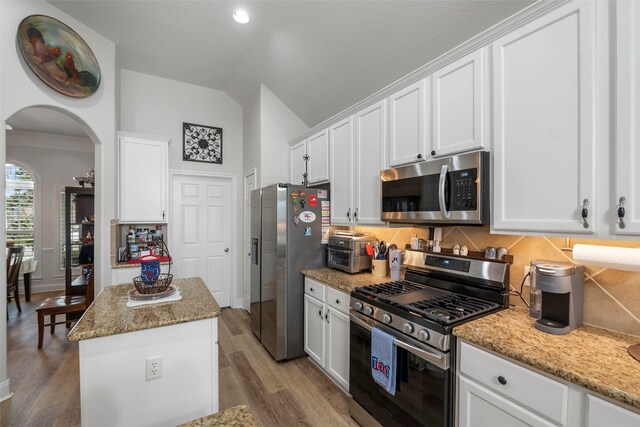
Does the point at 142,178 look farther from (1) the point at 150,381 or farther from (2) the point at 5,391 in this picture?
(1) the point at 150,381

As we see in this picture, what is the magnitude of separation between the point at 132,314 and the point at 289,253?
→ 1501mm

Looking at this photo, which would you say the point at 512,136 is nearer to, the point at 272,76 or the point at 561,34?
the point at 561,34

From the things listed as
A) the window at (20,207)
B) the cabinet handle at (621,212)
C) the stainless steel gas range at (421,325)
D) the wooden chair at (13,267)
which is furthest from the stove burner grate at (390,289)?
the window at (20,207)

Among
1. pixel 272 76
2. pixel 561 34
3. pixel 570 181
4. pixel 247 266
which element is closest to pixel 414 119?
pixel 561 34

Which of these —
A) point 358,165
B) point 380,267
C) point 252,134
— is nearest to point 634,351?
point 380,267

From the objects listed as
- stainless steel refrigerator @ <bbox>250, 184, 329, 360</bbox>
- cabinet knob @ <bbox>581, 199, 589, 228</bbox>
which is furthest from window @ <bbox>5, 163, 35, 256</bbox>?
cabinet knob @ <bbox>581, 199, 589, 228</bbox>

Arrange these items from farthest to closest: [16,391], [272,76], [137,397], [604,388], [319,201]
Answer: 1. [272,76]
2. [319,201]
3. [16,391]
4. [137,397]
5. [604,388]

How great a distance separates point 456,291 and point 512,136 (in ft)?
3.43

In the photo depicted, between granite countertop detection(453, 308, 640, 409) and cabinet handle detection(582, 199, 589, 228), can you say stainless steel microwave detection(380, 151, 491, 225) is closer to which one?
cabinet handle detection(582, 199, 589, 228)

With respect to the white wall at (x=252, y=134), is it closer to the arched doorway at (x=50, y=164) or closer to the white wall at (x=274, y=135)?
the white wall at (x=274, y=135)

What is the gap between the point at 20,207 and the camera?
516cm

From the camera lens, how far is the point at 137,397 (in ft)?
4.68

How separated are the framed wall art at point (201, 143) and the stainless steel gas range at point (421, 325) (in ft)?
10.9

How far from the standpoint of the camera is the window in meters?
5.10
